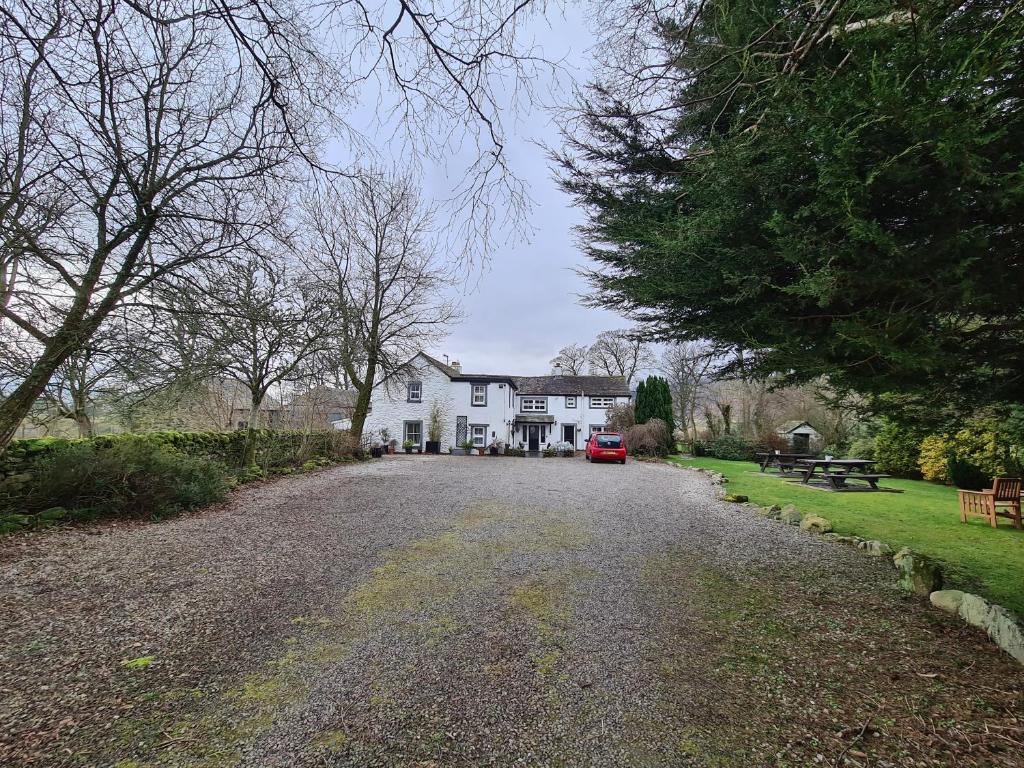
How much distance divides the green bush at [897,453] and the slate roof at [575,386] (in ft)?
56.6

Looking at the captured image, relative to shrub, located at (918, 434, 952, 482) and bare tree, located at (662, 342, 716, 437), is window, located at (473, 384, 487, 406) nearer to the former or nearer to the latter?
bare tree, located at (662, 342, 716, 437)

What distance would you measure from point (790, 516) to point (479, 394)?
73.2 feet

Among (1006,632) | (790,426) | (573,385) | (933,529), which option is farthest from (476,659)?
(790,426)

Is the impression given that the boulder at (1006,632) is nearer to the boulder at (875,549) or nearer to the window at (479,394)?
the boulder at (875,549)

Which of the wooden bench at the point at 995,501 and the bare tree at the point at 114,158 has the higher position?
the bare tree at the point at 114,158

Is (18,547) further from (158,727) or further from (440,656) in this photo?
(440,656)

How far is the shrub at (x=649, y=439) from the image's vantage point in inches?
977

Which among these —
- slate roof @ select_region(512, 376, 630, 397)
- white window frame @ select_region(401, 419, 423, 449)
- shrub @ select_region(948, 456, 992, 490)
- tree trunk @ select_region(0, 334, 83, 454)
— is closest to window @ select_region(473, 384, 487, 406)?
white window frame @ select_region(401, 419, 423, 449)

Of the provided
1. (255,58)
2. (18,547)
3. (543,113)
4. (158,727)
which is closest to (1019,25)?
(543,113)

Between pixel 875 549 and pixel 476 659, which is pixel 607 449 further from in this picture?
pixel 476 659

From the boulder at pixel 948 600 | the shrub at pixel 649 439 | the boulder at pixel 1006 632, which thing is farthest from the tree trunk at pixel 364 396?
the boulder at pixel 1006 632

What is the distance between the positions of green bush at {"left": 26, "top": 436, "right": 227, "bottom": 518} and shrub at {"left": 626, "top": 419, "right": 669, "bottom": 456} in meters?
21.4

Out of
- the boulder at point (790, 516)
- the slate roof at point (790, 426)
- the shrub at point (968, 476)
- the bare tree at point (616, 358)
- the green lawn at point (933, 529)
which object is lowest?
the green lawn at point (933, 529)

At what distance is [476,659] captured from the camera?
10.3 feet
